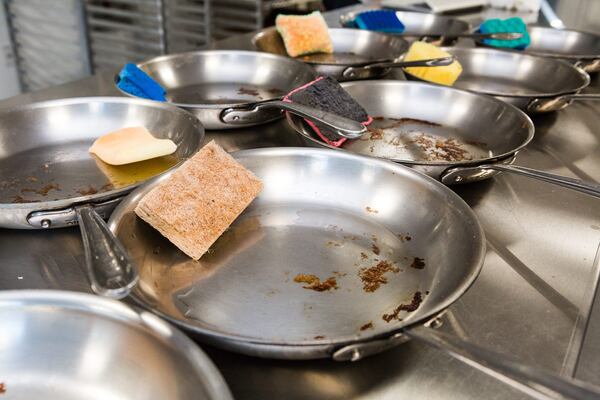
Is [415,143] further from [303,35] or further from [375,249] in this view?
[303,35]

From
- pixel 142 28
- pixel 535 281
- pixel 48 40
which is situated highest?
pixel 535 281

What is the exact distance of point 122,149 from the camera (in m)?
0.74

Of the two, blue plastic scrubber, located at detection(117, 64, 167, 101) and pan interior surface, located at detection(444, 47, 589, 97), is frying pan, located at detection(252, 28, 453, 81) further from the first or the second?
blue plastic scrubber, located at detection(117, 64, 167, 101)

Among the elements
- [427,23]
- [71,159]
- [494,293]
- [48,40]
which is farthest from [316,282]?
[48,40]

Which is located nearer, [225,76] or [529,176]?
[529,176]

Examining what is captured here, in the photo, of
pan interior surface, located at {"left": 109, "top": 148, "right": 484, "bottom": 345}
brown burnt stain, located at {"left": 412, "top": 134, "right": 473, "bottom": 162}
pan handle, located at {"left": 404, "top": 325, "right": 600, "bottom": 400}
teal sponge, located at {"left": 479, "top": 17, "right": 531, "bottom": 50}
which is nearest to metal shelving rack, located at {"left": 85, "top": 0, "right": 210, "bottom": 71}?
teal sponge, located at {"left": 479, "top": 17, "right": 531, "bottom": 50}

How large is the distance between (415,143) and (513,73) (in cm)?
47

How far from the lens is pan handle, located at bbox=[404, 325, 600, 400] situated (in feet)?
1.19

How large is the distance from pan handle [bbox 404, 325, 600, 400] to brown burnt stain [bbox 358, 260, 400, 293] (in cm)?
14

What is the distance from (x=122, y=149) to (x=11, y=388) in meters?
0.38

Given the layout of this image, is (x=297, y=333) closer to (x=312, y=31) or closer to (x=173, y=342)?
(x=173, y=342)

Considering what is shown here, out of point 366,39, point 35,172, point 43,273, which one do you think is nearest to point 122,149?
point 35,172

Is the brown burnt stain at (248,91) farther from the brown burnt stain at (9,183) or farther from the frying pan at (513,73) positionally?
the brown burnt stain at (9,183)

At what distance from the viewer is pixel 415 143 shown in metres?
0.89
